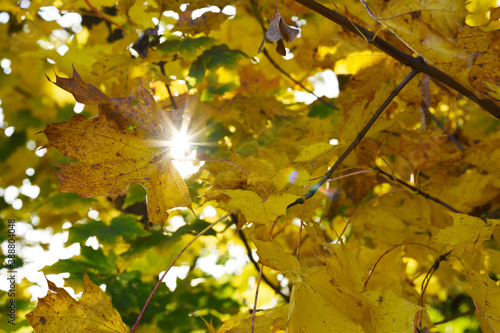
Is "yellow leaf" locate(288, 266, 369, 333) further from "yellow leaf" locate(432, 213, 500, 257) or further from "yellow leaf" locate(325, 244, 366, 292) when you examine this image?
"yellow leaf" locate(432, 213, 500, 257)

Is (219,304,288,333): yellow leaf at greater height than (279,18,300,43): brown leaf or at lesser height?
lesser

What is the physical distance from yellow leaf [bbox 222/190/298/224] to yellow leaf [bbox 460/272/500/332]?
347 millimetres

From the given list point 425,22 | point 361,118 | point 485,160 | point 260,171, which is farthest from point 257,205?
point 485,160

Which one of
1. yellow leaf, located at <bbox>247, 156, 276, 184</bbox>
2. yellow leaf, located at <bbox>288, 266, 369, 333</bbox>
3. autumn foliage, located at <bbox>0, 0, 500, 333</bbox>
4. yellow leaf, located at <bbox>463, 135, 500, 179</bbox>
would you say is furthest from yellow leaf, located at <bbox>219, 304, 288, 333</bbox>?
yellow leaf, located at <bbox>463, 135, 500, 179</bbox>

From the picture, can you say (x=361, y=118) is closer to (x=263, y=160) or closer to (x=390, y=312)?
(x=263, y=160)

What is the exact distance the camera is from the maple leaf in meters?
0.66

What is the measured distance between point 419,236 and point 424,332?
18.5 inches

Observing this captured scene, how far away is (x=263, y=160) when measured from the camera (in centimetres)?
59

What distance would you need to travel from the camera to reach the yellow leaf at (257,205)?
0.56 metres

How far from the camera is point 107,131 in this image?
69 centimetres

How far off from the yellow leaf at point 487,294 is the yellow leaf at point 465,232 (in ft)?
0.21

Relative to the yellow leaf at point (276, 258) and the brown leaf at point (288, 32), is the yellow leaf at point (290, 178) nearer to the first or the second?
the yellow leaf at point (276, 258)

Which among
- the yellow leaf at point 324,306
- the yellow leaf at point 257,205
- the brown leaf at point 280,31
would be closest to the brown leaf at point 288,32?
the brown leaf at point 280,31

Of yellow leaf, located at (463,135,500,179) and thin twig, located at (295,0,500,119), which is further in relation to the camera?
yellow leaf, located at (463,135,500,179)
